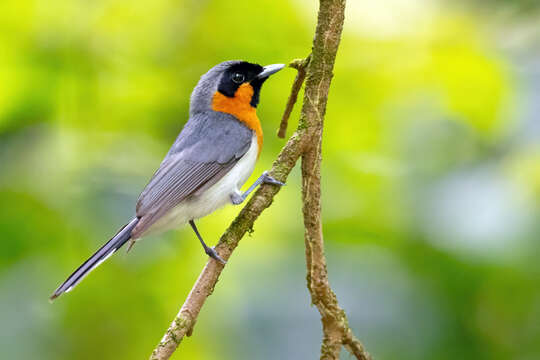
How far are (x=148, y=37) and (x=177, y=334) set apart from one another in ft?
5.71

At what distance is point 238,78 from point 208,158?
46 cm

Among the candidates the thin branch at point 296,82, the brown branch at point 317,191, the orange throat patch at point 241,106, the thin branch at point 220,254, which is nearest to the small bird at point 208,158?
the orange throat patch at point 241,106

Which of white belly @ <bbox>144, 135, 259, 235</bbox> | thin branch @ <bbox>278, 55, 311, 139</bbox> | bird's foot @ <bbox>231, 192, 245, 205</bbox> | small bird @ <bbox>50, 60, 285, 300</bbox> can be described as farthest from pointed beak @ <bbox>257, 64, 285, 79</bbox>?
thin branch @ <bbox>278, 55, 311, 139</bbox>

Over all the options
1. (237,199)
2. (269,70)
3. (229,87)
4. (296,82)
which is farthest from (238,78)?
(296,82)

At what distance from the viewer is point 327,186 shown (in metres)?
2.89

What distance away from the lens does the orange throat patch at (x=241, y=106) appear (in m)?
3.24

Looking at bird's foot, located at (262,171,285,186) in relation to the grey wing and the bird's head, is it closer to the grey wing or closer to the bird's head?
the grey wing

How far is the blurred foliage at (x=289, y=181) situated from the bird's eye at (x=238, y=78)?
0.13m

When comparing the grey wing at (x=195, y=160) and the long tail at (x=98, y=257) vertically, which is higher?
the grey wing at (x=195, y=160)

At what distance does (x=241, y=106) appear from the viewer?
3369 mm

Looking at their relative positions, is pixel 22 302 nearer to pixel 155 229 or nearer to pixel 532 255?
pixel 155 229

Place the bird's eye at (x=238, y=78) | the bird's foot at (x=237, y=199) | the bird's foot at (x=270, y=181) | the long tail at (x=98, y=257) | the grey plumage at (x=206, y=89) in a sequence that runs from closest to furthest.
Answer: the bird's foot at (x=270, y=181) → the long tail at (x=98, y=257) → the bird's foot at (x=237, y=199) → the grey plumage at (x=206, y=89) → the bird's eye at (x=238, y=78)

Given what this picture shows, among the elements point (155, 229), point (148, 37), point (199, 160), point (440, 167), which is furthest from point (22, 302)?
point (440, 167)

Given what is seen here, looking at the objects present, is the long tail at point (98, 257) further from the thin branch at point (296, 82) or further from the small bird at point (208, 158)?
the thin branch at point (296, 82)
